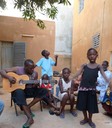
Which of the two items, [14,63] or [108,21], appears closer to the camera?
[108,21]

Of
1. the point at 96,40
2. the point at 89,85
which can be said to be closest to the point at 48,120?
the point at 89,85

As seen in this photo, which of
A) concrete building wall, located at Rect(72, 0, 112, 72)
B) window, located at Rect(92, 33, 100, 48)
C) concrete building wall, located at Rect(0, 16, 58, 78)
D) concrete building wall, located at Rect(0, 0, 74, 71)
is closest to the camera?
concrete building wall, located at Rect(72, 0, 112, 72)

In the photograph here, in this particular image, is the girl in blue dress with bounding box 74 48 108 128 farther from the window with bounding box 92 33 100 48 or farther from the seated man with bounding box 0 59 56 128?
the window with bounding box 92 33 100 48

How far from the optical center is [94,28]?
10.2m

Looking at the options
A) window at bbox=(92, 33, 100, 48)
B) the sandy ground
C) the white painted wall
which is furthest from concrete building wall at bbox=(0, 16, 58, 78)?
the white painted wall

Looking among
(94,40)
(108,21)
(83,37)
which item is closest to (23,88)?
(108,21)

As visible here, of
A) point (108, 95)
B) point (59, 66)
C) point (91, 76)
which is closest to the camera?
point (91, 76)

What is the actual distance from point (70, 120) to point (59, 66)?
11056mm

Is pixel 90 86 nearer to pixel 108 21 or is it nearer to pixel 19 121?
pixel 19 121

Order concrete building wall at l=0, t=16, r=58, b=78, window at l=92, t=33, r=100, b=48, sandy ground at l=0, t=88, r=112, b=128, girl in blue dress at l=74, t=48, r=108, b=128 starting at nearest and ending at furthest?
girl in blue dress at l=74, t=48, r=108, b=128 < sandy ground at l=0, t=88, r=112, b=128 < window at l=92, t=33, r=100, b=48 < concrete building wall at l=0, t=16, r=58, b=78

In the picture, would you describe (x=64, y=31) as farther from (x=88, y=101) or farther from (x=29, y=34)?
(x=88, y=101)

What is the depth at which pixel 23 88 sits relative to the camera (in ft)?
14.3

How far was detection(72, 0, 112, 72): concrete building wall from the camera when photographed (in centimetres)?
839

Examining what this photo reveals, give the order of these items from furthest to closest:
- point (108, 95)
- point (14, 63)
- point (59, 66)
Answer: point (59, 66), point (14, 63), point (108, 95)
